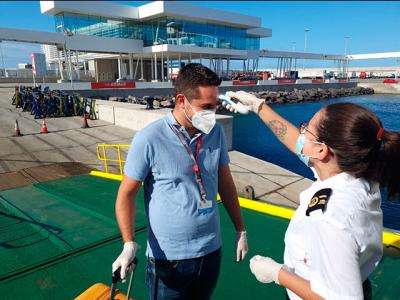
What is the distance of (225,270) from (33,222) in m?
3.12

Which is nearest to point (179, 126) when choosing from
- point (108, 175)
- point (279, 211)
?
point (279, 211)

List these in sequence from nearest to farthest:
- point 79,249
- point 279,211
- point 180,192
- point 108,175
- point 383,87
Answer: point 180,192, point 79,249, point 279,211, point 108,175, point 383,87

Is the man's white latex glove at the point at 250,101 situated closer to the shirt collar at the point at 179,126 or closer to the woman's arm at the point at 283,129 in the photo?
the woman's arm at the point at 283,129

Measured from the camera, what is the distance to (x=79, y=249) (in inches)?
152

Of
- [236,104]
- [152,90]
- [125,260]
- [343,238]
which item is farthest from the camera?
[152,90]

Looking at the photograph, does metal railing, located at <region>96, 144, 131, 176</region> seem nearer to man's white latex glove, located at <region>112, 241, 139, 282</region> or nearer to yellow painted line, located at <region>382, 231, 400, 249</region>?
man's white latex glove, located at <region>112, 241, 139, 282</region>

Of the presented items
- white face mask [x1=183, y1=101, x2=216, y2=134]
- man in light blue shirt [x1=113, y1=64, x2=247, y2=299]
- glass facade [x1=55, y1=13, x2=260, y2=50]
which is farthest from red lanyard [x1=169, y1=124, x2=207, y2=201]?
glass facade [x1=55, y1=13, x2=260, y2=50]

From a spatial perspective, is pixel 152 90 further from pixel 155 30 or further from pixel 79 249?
pixel 79 249

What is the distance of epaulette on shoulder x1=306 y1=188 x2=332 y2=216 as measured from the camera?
4.25 feet

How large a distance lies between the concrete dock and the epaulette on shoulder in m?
5.08

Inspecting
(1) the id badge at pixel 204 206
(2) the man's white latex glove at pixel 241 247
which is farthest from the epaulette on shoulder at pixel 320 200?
(2) the man's white latex glove at pixel 241 247

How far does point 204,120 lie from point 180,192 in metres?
0.51

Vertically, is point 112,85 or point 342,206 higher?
point 112,85

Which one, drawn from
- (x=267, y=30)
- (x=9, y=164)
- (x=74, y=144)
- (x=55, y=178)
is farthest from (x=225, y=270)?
(x=267, y=30)
